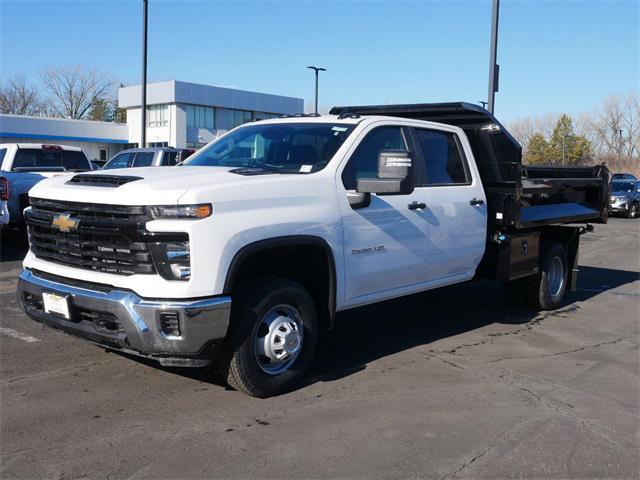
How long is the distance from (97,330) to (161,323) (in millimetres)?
540

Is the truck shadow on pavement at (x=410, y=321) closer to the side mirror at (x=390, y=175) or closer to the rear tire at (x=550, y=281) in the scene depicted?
the rear tire at (x=550, y=281)

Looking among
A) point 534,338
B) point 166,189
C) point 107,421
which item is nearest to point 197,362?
point 107,421

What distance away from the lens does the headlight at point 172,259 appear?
4.24 metres

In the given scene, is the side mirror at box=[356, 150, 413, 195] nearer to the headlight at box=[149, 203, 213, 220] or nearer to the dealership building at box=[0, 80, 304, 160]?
the headlight at box=[149, 203, 213, 220]

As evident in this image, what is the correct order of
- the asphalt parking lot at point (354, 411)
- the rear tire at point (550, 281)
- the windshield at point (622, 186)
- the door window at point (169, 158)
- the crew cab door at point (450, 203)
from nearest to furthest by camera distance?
1. the asphalt parking lot at point (354, 411)
2. the crew cab door at point (450, 203)
3. the rear tire at point (550, 281)
4. the door window at point (169, 158)
5. the windshield at point (622, 186)

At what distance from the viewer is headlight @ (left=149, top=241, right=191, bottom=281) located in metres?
4.24

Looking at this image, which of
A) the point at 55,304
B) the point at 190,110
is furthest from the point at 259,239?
the point at 190,110

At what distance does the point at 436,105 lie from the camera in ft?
24.2

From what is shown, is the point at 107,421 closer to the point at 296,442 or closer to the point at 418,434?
the point at 296,442

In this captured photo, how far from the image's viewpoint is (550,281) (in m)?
8.45

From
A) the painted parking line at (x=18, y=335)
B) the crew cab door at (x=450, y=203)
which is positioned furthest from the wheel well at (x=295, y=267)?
the painted parking line at (x=18, y=335)

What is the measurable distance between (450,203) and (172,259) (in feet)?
10.0

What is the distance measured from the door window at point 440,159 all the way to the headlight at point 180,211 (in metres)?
2.45

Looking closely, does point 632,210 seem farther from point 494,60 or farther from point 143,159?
point 143,159
